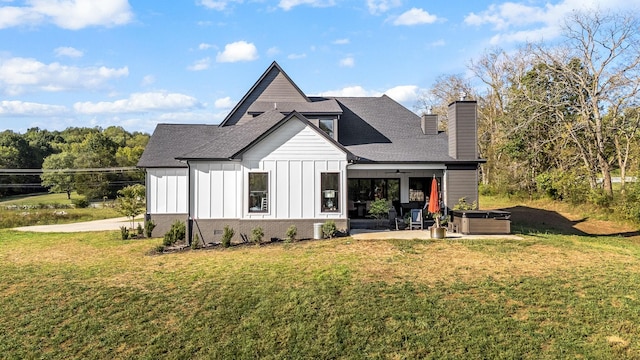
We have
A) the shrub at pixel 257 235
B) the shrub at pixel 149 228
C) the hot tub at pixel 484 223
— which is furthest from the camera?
the shrub at pixel 149 228

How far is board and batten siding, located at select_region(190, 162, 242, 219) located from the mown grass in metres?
2.81

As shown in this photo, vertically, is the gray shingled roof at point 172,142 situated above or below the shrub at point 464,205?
above

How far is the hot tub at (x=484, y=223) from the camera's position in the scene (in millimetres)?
15585

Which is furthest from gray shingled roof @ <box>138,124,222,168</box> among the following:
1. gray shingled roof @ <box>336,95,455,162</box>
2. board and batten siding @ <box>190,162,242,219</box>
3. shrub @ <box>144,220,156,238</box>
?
gray shingled roof @ <box>336,95,455,162</box>

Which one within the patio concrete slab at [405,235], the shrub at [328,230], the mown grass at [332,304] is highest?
the shrub at [328,230]

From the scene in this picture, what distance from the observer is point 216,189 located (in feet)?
52.8

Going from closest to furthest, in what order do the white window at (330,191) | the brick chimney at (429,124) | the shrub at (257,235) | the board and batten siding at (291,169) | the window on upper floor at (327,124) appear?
the shrub at (257,235)
the board and batten siding at (291,169)
the white window at (330,191)
the window on upper floor at (327,124)
the brick chimney at (429,124)

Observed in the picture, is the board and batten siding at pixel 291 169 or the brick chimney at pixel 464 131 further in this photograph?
the brick chimney at pixel 464 131

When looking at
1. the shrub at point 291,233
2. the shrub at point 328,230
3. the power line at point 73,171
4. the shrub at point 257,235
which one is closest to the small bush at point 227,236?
the shrub at point 257,235

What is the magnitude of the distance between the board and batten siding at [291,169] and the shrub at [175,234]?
8.47 feet

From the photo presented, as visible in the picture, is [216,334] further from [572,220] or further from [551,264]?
[572,220]

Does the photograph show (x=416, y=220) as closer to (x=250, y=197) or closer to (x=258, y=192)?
(x=258, y=192)

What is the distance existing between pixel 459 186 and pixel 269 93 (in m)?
10.3

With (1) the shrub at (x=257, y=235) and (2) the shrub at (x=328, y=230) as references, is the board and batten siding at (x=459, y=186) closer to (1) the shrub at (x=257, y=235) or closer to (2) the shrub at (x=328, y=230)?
(2) the shrub at (x=328, y=230)
